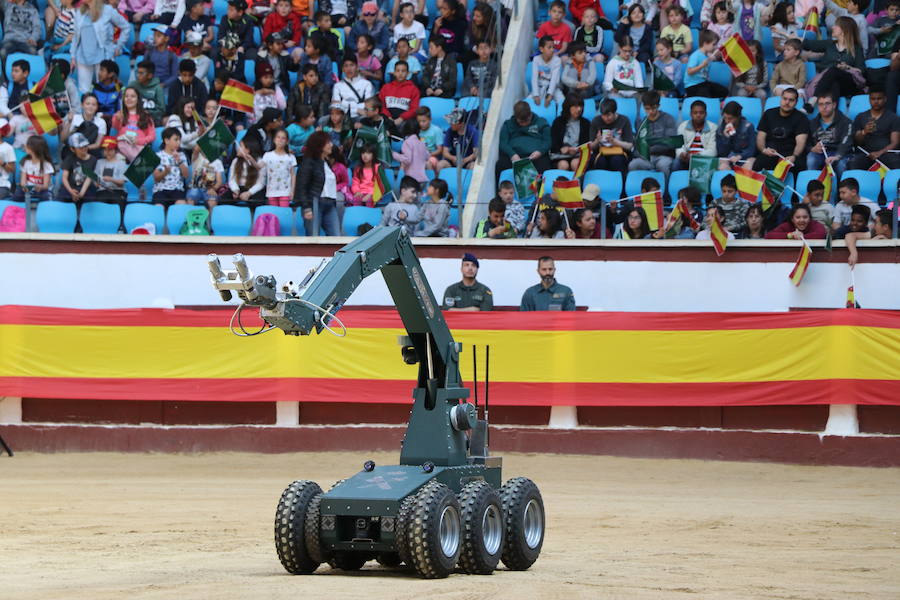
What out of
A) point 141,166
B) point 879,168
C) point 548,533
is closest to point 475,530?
point 548,533

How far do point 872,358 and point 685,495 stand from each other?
11.5 ft

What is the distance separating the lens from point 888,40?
2253cm

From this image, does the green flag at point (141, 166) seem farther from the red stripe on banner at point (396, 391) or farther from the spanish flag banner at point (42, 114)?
the red stripe on banner at point (396, 391)

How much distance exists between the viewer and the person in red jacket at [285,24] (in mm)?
24577

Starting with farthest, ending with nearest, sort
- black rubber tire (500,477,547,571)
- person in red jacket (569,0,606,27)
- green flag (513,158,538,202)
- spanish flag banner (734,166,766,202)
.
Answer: person in red jacket (569,0,606,27)
green flag (513,158,538,202)
spanish flag banner (734,166,766,202)
black rubber tire (500,477,547,571)

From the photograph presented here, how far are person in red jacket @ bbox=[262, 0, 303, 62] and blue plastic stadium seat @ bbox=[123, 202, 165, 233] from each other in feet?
15.0

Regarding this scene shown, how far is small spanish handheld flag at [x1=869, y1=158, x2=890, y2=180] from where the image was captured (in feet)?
66.7

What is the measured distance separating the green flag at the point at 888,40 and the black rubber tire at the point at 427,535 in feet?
49.1

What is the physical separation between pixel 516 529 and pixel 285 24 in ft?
50.4

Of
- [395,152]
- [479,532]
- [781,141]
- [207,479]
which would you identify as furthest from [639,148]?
[479,532]

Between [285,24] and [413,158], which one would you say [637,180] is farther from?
[285,24]

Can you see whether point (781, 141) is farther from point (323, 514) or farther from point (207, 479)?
point (323, 514)

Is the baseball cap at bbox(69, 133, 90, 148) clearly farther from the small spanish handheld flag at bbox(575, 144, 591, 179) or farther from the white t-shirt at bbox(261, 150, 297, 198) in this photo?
the small spanish handheld flag at bbox(575, 144, 591, 179)

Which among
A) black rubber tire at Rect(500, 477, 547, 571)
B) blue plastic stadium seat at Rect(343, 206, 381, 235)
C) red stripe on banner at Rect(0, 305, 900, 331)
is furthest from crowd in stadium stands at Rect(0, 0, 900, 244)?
black rubber tire at Rect(500, 477, 547, 571)
